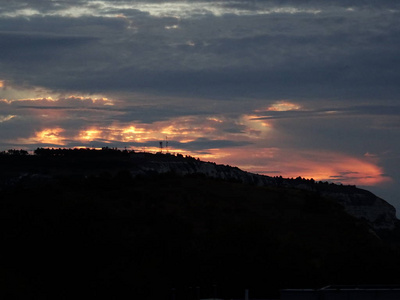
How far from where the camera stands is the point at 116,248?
71.6m

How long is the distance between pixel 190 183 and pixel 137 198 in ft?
53.9

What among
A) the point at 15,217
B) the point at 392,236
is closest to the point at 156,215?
the point at 15,217

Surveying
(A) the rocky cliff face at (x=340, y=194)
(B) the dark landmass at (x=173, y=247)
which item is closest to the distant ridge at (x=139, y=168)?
(A) the rocky cliff face at (x=340, y=194)

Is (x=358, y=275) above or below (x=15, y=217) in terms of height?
below

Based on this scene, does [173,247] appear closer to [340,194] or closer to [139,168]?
[139,168]

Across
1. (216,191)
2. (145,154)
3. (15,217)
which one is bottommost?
(15,217)

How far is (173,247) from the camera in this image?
73.6 meters

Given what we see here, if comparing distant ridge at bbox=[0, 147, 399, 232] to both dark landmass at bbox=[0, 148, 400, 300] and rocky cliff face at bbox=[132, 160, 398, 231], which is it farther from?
dark landmass at bbox=[0, 148, 400, 300]

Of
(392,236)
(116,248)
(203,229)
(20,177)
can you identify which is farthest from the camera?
(392,236)

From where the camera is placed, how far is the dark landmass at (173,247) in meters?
61.3

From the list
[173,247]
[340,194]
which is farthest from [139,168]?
[173,247]

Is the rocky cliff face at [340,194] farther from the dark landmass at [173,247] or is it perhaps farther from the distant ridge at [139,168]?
the dark landmass at [173,247]

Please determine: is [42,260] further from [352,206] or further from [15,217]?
[352,206]

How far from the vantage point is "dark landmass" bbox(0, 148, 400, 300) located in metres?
61.3
